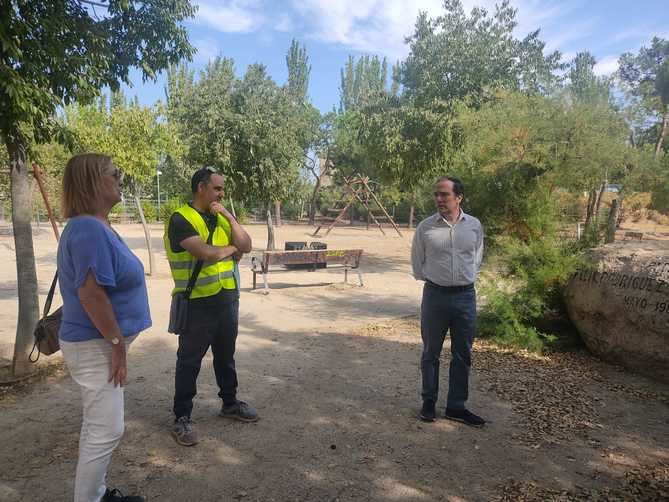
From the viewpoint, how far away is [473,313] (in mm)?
3500

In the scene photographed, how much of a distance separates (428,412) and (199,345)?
172cm

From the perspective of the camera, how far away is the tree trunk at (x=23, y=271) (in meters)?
4.46

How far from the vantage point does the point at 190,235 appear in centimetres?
294

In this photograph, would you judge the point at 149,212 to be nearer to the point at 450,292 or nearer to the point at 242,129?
the point at 242,129

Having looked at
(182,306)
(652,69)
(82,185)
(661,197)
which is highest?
(652,69)

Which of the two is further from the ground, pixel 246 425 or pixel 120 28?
pixel 120 28

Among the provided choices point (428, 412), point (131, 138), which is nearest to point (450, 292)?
point (428, 412)

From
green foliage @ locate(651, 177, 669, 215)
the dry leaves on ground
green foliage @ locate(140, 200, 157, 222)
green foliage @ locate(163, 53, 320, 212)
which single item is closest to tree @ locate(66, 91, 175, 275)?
green foliage @ locate(163, 53, 320, 212)

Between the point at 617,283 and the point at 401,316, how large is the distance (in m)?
3.31

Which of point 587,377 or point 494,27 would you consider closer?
point 587,377

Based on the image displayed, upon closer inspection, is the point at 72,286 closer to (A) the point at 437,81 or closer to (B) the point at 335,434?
(B) the point at 335,434

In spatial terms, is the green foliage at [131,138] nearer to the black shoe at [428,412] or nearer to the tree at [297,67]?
the black shoe at [428,412]

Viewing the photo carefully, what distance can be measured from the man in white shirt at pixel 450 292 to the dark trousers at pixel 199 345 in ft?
4.63

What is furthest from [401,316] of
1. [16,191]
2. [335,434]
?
[16,191]
